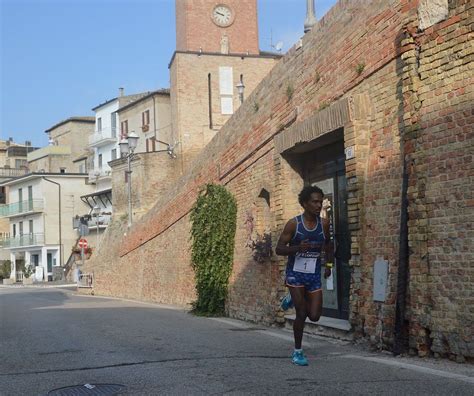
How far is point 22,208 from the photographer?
6938 centimetres

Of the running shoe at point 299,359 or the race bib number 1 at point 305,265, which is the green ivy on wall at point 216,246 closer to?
the race bib number 1 at point 305,265

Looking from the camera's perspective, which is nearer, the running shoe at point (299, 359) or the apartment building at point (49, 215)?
the running shoe at point (299, 359)

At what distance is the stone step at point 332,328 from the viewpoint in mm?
9121

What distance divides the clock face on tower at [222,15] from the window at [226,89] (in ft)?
16.4

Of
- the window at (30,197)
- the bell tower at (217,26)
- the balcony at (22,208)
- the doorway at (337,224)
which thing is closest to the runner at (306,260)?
the doorway at (337,224)

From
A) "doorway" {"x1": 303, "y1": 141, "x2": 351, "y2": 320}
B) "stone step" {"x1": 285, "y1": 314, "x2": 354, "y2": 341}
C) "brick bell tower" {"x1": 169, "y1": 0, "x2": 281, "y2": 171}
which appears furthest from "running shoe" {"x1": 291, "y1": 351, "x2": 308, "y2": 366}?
"brick bell tower" {"x1": 169, "y1": 0, "x2": 281, "y2": 171}

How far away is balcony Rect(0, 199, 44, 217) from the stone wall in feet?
186

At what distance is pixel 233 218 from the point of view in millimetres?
14141

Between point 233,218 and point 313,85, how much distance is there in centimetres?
424

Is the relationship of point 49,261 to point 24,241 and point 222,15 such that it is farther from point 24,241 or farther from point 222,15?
point 222,15

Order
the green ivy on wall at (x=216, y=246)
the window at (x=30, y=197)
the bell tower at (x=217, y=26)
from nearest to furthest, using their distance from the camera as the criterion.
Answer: the green ivy on wall at (x=216, y=246) < the bell tower at (x=217, y=26) < the window at (x=30, y=197)

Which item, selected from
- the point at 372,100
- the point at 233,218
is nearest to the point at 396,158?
the point at 372,100

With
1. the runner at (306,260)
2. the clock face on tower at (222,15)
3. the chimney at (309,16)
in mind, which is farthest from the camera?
the clock face on tower at (222,15)

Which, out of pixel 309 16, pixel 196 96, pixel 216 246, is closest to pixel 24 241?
pixel 196 96
